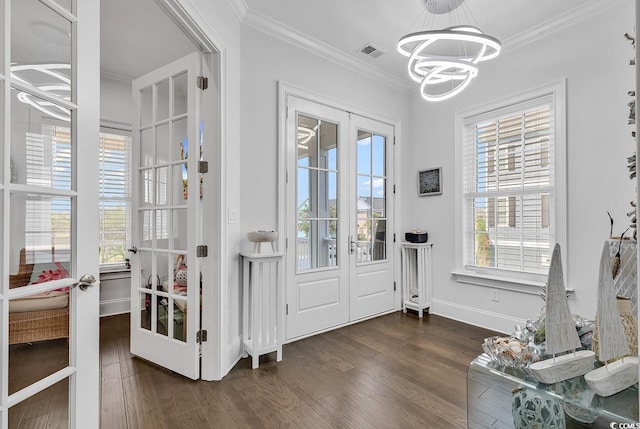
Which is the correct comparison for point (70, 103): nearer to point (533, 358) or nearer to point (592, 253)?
point (533, 358)

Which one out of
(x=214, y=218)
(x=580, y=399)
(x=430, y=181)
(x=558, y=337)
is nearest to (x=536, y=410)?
(x=580, y=399)

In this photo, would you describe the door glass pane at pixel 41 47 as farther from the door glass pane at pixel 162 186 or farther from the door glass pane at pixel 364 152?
the door glass pane at pixel 364 152

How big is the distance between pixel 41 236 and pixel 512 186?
12.1 feet

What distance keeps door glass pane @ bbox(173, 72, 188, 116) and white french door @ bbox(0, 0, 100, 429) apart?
3.57 ft

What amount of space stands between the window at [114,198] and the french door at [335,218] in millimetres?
2410

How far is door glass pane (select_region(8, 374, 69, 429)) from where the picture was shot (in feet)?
3.18

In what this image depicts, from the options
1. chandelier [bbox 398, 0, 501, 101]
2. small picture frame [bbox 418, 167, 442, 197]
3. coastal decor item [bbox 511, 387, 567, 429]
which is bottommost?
coastal decor item [bbox 511, 387, 567, 429]

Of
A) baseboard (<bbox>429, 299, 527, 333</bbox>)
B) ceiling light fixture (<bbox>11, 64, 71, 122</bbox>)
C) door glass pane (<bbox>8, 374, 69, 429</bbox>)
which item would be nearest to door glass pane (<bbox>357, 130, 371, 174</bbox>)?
baseboard (<bbox>429, 299, 527, 333</bbox>)

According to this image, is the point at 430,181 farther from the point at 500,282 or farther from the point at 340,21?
the point at 340,21

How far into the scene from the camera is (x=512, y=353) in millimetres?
1059

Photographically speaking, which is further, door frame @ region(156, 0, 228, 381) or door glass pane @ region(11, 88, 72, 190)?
door frame @ region(156, 0, 228, 381)

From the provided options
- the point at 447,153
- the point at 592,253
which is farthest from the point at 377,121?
the point at 592,253

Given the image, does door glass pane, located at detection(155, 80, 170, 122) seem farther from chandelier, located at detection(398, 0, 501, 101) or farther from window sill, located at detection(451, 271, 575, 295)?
window sill, located at detection(451, 271, 575, 295)

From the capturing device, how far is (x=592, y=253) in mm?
2566
